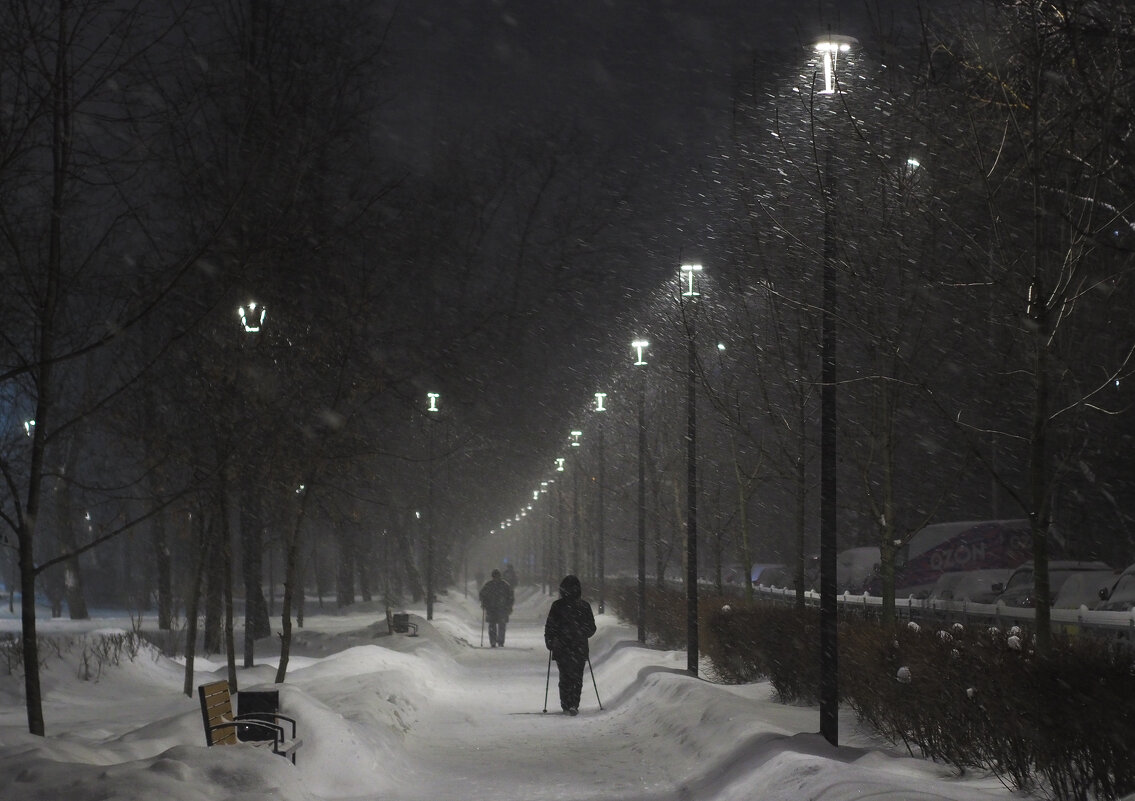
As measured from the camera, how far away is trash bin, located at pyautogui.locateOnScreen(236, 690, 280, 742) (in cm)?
1195

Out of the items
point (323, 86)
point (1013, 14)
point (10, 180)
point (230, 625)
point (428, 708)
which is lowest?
point (428, 708)

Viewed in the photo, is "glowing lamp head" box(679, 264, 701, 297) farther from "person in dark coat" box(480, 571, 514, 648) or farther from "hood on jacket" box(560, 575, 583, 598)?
"person in dark coat" box(480, 571, 514, 648)

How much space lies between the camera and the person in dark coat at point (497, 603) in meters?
36.8

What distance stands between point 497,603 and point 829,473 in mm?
24803

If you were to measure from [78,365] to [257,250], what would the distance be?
39377mm

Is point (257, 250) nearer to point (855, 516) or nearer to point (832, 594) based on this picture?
point (832, 594)

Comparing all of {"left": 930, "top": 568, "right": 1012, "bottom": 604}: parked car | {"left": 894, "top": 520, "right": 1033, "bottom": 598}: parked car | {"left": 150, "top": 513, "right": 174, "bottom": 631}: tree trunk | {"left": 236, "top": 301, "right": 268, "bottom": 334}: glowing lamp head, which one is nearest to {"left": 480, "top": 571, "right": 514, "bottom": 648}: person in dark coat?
{"left": 150, "top": 513, "right": 174, "bottom": 631}: tree trunk

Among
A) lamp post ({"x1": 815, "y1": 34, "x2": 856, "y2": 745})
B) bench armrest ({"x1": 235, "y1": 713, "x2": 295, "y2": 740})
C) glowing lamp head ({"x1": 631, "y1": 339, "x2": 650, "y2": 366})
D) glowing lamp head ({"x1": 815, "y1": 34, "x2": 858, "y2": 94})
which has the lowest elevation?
bench armrest ({"x1": 235, "y1": 713, "x2": 295, "y2": 740})

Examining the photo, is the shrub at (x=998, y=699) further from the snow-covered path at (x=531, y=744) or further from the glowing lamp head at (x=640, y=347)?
the glowing lamp head at (x=640, y=347)

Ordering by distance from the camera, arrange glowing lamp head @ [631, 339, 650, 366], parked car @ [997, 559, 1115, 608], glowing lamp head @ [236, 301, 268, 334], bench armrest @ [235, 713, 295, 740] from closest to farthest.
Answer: bench armrest @ [235, 713, 295, 740] < glowing lamp head @ [236, 301, 268, 334] < glowing lamp head @ [631, 339, 650, 366] < parked car @ [997, 559, 1115, 608]

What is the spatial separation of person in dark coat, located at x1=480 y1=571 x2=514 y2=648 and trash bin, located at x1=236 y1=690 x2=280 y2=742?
24.5m

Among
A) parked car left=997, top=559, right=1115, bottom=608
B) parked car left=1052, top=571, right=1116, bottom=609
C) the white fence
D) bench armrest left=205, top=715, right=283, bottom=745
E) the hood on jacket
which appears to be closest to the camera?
bench armrest left=205, top=715, right=283, bottom=745

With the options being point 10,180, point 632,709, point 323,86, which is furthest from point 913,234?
point 10,180

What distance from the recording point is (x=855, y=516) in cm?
6341
